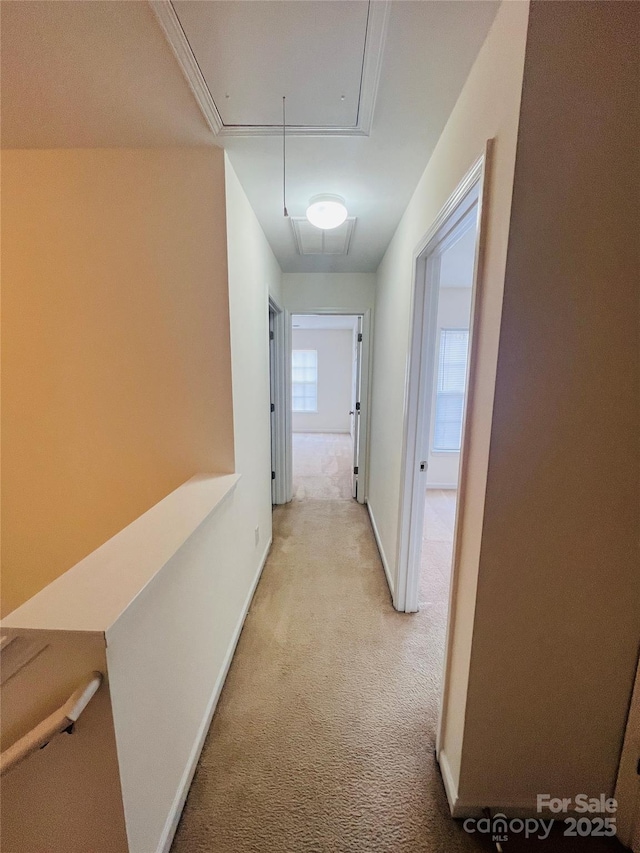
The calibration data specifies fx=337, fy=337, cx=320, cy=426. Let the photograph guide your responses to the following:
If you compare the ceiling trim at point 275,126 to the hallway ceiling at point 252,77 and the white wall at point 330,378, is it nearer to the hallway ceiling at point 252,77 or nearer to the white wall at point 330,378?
the hallway ceiling at point 252,77

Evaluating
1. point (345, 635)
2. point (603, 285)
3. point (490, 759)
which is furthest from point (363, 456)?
point (603, 285)

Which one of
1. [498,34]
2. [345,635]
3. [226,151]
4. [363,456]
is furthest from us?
[363,456]

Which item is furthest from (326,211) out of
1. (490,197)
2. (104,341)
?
(104,341)

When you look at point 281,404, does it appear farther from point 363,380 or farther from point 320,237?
point 320,237

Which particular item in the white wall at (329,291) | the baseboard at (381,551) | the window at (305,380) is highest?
the white wall at (329,291)

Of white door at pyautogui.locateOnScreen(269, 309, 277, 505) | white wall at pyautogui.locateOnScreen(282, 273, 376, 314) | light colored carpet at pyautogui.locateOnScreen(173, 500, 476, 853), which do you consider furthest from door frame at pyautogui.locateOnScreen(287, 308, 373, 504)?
light colored carpet at pyautogui.locateOnScreen(173, 500, 476, 853)

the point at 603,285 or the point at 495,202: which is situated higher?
the point at 495,202

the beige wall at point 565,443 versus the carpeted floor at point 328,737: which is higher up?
the beige wall at point 565,443

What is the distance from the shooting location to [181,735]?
116 centimetres

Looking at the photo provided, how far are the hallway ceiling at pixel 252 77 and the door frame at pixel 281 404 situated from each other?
1.75 metres

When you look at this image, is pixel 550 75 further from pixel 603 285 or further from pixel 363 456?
pixel 363 456

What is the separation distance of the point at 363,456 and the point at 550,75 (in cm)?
312

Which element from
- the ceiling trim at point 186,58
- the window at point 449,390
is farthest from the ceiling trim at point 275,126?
the window at point 449,390

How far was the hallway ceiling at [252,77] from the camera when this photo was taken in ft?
3.03
